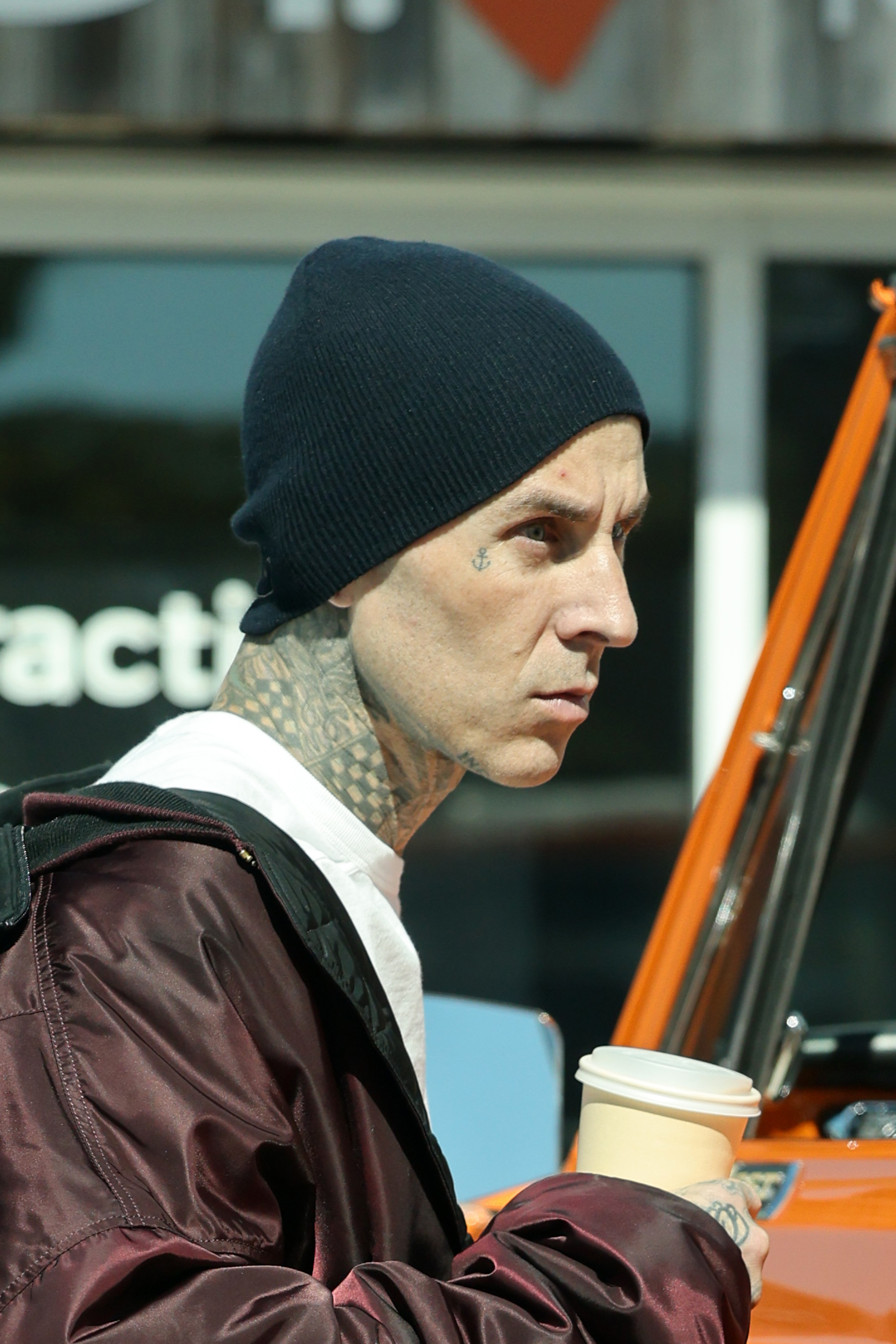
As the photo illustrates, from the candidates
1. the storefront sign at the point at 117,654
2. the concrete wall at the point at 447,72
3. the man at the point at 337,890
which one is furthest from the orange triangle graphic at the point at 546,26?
the man at the point at 337,890

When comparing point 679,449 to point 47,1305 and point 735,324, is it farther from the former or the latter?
point 47,1305

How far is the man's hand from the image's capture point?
3.47ft

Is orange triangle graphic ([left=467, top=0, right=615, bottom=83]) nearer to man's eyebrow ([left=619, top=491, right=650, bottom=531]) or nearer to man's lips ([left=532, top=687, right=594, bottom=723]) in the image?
man's eyebrow ([left=619, top=491, right=650, bottom=531])

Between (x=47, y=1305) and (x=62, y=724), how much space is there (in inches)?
147

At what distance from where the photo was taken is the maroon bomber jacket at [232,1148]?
908mm

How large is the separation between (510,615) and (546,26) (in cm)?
324

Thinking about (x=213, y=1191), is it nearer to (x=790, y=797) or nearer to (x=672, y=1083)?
(x=672, y=1083)

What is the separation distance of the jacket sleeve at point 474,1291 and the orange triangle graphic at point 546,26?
3.58m

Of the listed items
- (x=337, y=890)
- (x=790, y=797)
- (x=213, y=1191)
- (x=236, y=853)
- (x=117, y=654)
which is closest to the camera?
(x=213, y=1191)

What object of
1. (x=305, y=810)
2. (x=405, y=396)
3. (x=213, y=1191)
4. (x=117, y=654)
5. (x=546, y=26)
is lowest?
(x=117, y=654)

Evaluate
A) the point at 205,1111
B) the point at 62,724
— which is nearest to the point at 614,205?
the point at 62,724

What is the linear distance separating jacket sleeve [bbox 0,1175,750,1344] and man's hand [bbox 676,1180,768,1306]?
36 mm

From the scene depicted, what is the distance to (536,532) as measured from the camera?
127 centimetres

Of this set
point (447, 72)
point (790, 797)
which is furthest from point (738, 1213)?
point (447, 72)
